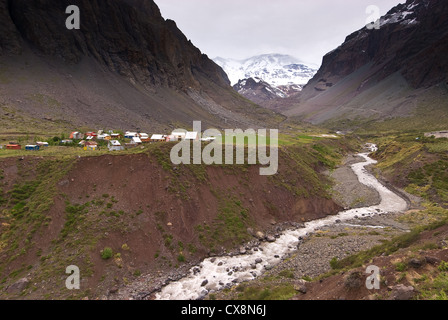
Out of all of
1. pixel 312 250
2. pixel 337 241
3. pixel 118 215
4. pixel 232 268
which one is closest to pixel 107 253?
pixel 118 215

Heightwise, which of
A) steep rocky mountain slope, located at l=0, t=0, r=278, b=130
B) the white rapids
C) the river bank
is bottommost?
the white rapids

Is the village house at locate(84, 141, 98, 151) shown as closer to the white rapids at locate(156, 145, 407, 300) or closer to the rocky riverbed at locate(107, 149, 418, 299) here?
the rocky riverbed at locate(107, 149, 418, 299)

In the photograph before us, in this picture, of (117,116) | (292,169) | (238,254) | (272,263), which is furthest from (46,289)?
(117,116)

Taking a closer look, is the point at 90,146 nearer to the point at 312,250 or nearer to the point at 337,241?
the point at 312,250

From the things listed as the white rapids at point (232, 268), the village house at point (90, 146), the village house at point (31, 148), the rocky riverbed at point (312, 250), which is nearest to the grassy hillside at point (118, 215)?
the rocky riverbed at point (312, 250)

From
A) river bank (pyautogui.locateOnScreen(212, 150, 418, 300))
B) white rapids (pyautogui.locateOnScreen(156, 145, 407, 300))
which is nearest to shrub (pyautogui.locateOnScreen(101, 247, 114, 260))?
white rapids (pyautogui.locateOnScreen(156, 145, 407, 300))

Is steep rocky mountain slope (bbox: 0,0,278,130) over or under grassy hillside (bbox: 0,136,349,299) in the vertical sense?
over

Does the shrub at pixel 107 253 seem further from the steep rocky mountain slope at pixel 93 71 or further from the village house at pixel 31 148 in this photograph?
the steep rocky mountain slope at pixel 93 71

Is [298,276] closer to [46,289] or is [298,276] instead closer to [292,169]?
[46,289]
